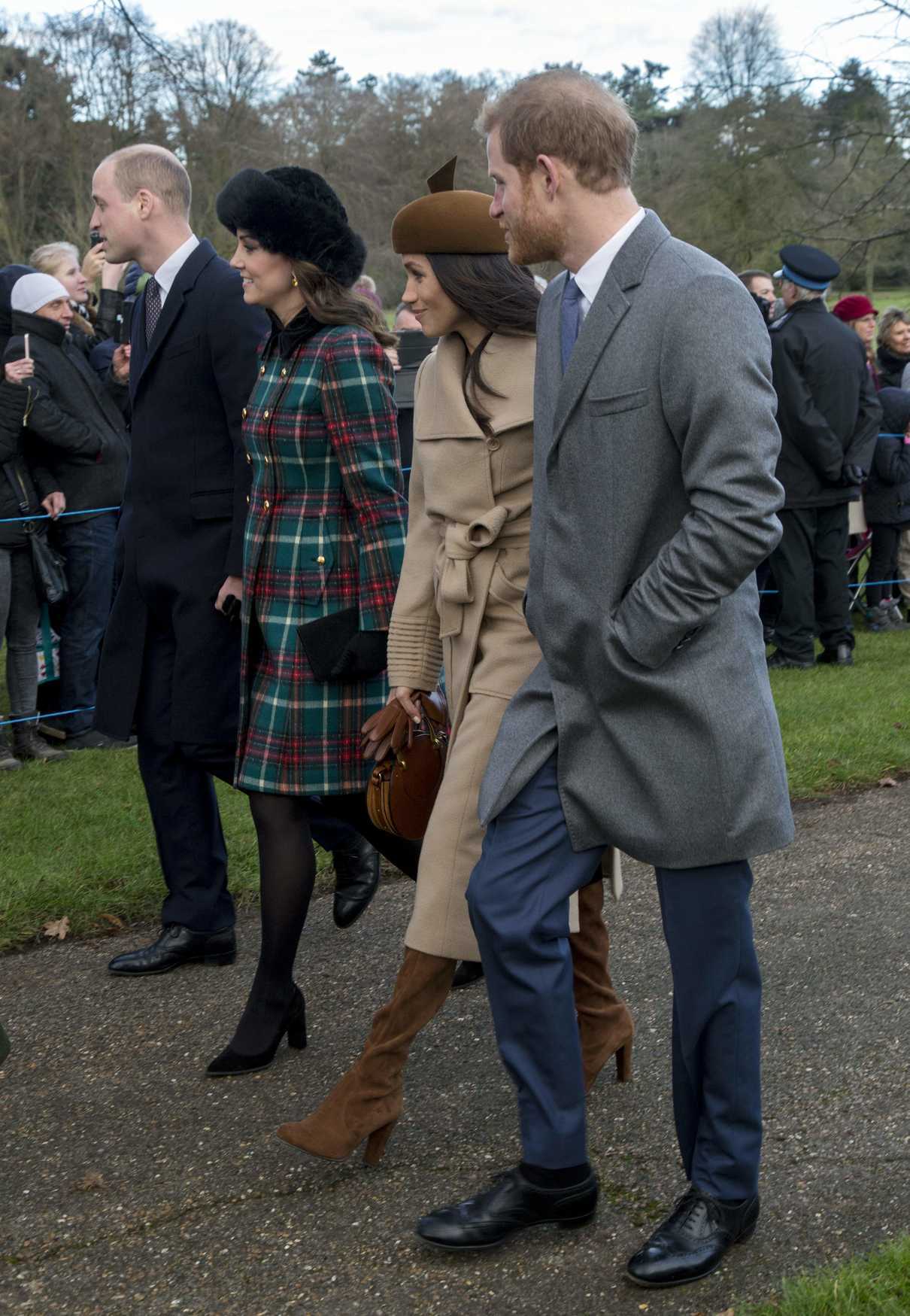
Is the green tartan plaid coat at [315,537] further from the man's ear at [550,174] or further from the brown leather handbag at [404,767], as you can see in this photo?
the man's ear at [550,174]

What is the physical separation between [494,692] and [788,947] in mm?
1812

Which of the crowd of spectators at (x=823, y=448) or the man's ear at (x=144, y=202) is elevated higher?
the man's ear at (x=144, y=202)

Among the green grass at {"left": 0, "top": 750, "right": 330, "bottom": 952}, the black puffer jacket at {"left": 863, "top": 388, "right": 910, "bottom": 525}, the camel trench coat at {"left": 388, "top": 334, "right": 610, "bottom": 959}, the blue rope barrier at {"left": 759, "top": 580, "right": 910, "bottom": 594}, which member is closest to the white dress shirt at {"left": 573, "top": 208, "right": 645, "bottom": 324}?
the camel trench coat at {"left": 388, "top": 334, "right": 610, "bottom": 959}

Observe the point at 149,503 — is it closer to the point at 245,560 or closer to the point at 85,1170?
the point at 245,560

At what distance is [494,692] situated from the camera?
10.7 ft

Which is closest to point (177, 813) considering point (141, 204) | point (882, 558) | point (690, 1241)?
point (141, 204)

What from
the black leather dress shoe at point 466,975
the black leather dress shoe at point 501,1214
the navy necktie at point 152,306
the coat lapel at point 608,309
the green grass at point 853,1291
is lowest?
the green grass at point 853,1291

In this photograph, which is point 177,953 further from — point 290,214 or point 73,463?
point 73,463

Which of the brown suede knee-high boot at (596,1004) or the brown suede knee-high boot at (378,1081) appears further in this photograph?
the brown suede knee-high boot at (596,1004)

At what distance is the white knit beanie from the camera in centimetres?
750

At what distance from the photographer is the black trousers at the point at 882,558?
10648mm

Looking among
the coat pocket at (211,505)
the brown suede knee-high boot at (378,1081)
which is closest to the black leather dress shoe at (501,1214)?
the brown suede knee-high boot at (378,1081)

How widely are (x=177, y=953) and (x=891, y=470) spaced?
23.4ft

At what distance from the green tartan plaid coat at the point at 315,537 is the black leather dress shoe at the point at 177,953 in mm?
826
